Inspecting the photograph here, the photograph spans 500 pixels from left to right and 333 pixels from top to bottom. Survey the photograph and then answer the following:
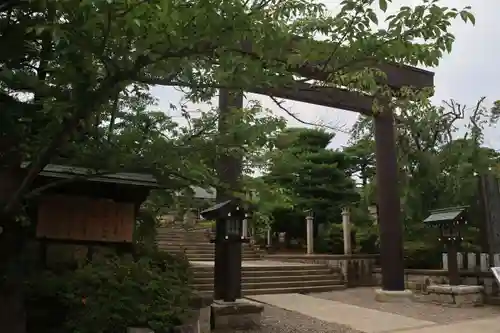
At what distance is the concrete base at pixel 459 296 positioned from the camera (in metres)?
9.60

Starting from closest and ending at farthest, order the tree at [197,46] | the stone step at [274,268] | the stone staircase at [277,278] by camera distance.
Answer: the tree at [197,46]
the stone staircase at [277,278]
the stone step at [274,268]

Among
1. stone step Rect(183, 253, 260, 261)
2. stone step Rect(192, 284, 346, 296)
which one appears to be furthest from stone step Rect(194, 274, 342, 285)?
stone step Rect(183, 253, 260, 261)

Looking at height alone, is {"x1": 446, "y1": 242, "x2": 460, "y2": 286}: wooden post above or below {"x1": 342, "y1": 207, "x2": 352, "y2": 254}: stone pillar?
below

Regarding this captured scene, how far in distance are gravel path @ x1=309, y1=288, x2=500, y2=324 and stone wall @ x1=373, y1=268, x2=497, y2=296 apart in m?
0.67

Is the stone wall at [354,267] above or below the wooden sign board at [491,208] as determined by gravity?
below

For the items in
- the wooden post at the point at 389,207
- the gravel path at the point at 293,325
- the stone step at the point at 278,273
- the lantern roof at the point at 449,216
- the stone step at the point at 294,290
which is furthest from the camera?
the stone step at the point at 278,273

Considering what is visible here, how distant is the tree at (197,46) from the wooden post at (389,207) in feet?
22.8

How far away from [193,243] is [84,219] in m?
11.4

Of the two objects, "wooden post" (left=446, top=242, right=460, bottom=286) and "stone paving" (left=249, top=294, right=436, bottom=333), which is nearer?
"stone paving" (left=249, top=294, right=436, bottom=333)

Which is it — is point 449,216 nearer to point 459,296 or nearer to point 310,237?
point 459,296

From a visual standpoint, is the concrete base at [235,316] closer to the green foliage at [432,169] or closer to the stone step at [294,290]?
the stone step at [294,290]

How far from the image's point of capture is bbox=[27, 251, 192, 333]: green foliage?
471cm

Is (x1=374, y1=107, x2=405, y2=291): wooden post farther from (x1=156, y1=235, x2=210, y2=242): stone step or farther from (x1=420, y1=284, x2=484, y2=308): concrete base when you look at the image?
(x1=156, y1=235, x2=210, y2=242): stone step

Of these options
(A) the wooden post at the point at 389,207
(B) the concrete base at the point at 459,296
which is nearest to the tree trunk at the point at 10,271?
(A) the wooden post at the point at 389,207
